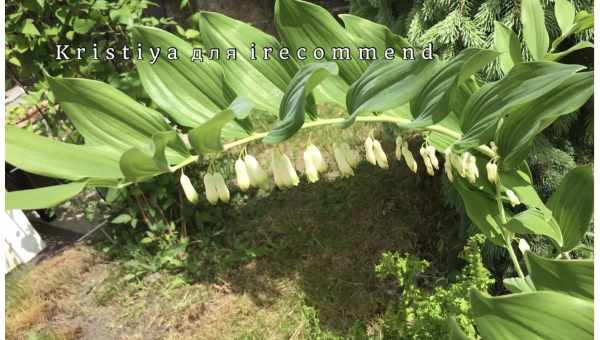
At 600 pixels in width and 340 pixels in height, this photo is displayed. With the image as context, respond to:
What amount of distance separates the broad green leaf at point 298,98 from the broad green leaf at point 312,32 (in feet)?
0.63

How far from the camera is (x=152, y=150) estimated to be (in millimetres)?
578

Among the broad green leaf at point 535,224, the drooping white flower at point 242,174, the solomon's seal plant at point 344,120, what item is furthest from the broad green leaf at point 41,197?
the broad green leaf at point 535,224

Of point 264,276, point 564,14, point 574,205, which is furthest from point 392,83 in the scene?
point 264,276

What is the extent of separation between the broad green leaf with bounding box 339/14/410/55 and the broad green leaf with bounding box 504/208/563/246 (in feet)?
1.26

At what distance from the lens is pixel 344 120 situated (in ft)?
1.99

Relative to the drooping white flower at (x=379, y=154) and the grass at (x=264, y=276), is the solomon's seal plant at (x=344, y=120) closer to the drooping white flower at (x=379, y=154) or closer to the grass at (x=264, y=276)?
the drooping white flower at (x=379, y=154)

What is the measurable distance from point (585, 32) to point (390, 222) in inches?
60.4

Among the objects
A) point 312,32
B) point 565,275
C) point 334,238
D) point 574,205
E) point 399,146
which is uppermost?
point 312,32

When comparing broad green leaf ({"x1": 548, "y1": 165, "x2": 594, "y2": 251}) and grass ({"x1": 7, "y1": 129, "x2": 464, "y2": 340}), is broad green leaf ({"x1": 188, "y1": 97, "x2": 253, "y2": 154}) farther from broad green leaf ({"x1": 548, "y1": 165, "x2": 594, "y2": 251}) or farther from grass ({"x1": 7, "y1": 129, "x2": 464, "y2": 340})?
Answer: grass ({"x1": 7, "y1": 129, "x2": 464, "y2": 340})

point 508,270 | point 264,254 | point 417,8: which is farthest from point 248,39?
point 264,254

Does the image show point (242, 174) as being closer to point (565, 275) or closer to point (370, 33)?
point (370, 33)

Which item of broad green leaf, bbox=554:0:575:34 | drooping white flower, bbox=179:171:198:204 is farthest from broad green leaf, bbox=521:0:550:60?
drooping white flower, bbox=179:171:198:204

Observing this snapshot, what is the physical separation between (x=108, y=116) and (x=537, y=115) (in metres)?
0.63

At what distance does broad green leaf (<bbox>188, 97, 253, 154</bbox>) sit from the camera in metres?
0.55
